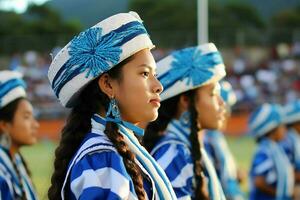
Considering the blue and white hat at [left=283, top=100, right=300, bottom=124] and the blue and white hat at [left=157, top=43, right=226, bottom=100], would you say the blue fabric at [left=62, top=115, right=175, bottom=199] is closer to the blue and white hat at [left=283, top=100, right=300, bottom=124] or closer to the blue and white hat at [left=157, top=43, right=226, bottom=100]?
the blue and white hat at [left=157, top=43, right=226, bottom=100]

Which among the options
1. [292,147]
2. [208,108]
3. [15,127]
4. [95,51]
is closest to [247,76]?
[292,147]

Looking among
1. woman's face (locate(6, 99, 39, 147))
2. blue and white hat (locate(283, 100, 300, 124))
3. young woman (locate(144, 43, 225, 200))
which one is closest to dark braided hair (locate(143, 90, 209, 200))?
young woman (locate(144, 43, 225, 200))

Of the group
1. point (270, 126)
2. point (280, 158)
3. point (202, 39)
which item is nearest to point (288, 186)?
point (280, 158)

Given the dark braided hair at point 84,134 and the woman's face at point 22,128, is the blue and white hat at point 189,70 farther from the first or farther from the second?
the dark braided hair at point 84,134

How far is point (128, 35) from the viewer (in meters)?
2.80

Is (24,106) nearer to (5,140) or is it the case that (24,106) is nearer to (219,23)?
(5,140)

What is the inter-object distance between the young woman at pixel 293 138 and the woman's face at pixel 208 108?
3.33 metres

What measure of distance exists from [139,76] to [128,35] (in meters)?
0.16

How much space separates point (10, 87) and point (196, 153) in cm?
158

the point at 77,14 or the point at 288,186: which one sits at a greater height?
the point at 77,14

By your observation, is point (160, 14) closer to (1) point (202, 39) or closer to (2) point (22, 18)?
(2) point (22, 18)

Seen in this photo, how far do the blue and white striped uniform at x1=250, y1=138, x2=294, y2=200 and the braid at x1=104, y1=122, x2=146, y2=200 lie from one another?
4.34 meters

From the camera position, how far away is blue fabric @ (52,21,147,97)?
9.05ft

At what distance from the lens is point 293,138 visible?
7.91 metres
